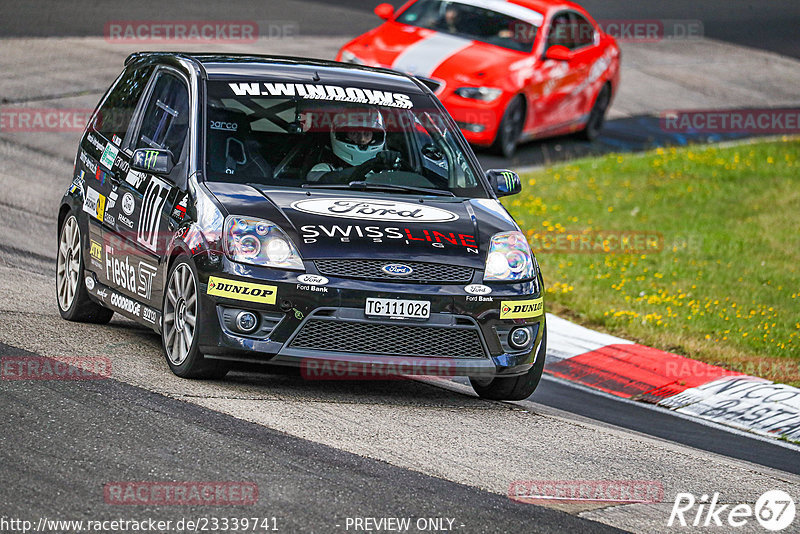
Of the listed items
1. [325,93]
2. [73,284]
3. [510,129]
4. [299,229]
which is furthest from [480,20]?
[299,229]

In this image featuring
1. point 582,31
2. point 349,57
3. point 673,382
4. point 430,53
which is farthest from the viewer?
point 582,31

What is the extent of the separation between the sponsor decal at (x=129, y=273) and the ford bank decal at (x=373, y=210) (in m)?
1.03

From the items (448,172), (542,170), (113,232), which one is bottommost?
(542,170)

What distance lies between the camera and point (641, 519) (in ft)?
18.9

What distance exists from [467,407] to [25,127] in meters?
9.34

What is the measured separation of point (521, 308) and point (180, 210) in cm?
193

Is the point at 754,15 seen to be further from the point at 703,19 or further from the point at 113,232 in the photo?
the point at 113,232

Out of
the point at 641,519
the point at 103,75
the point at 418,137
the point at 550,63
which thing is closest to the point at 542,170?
the point at 550,63

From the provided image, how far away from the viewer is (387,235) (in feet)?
23.8

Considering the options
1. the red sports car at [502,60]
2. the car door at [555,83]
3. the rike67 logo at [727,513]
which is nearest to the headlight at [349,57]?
the red sports car at [502,60]

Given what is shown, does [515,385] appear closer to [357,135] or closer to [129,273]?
[357,135]

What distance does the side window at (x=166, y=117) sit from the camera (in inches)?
318

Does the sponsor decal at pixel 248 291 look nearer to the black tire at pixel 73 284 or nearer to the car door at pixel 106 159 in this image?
the car door at pixel 106 159

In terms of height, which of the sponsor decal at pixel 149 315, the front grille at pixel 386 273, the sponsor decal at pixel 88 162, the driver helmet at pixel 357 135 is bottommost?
the sponsor decal at pixel 149 315
